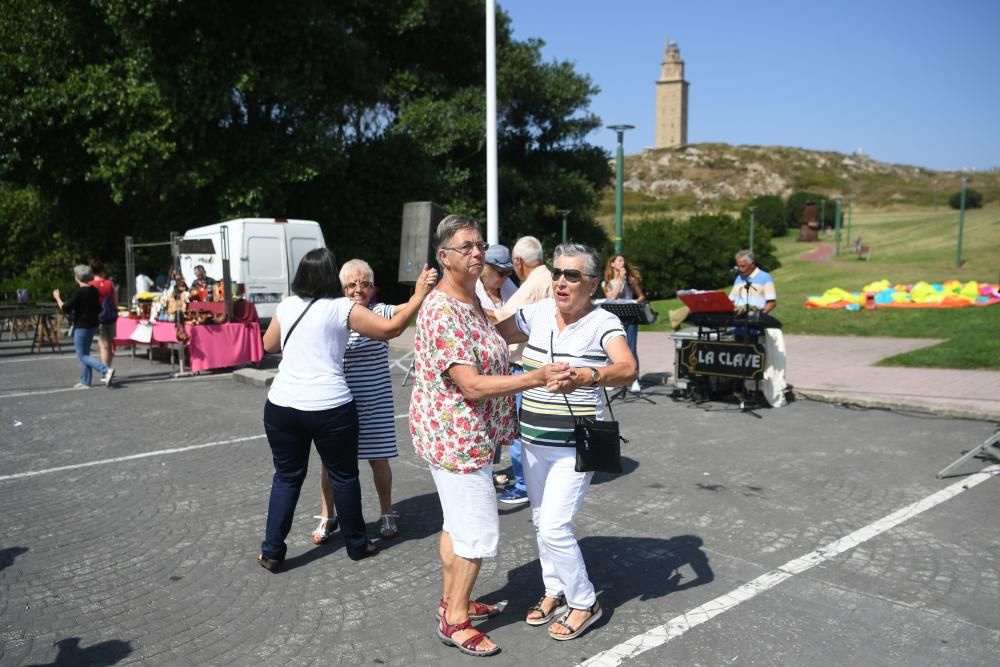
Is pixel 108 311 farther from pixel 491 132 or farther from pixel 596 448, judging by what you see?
pixel 596 448

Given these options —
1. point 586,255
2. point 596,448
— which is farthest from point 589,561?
point 586,255

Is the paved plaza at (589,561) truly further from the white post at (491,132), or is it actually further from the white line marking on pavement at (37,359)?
the white line marking on pavement at (37,359)

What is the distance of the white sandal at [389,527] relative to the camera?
16.6 feet

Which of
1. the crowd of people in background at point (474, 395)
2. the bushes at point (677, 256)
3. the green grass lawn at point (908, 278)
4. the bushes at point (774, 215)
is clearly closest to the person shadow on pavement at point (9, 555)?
the crowd of people in background at point (474, 395)

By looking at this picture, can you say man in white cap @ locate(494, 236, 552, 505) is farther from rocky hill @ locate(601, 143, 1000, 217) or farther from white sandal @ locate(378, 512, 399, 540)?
rocky hill @ locate(601, 143, 1000, 217)

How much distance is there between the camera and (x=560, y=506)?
3494mm

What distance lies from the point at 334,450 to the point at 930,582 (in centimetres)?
330

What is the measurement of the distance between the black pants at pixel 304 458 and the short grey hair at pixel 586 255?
161 cm

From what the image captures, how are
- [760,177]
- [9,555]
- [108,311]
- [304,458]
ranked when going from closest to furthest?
[304,458] < [9,555] < [108,311] < [760,177]

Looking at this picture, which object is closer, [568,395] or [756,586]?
[568,395]

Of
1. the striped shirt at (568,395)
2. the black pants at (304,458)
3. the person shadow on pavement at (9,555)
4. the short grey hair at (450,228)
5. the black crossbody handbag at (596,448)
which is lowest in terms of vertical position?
the person shadow on pavement at (9,555)

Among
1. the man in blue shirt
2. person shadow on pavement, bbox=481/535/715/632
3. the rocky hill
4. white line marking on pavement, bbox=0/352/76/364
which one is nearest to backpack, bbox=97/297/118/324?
white line marking on pavement, bbox=0/352/76/364

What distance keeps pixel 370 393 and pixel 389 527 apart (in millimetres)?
889

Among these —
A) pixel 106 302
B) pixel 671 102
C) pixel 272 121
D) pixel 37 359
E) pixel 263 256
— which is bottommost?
pixel 37 359
